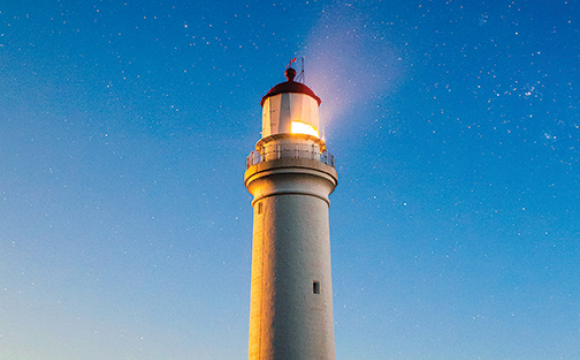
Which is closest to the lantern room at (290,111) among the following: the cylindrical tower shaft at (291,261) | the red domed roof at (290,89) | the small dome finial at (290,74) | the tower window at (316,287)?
the red domed roof at (290,89)

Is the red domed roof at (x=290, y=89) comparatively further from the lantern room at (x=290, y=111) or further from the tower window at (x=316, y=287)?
the tower window at (x=316, y=287)

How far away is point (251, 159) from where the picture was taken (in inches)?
878

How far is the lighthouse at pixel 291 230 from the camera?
19031 millimetres

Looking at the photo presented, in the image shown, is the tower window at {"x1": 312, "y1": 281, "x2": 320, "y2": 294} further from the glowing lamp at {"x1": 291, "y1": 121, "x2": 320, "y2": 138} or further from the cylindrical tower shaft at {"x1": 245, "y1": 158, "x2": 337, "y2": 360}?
the glowing lamp at {"x1": 291, "y1": 121, "x2": 320, "y2": 138}

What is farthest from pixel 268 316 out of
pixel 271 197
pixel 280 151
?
pixel 280 151

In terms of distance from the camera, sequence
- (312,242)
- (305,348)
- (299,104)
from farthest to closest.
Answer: (299,104) < (312,242) < (305,348)

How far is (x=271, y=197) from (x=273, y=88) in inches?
196

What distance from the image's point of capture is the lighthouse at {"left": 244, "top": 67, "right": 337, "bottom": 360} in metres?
19.0

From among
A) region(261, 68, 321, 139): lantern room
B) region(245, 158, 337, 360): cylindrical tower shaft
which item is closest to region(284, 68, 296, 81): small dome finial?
region(261, 68, 321, 139): lantern room

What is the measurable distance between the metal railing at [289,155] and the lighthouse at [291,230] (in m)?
0.04

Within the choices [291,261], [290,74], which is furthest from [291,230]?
[290,74]

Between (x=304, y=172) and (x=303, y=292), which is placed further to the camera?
(x=304, y=172)

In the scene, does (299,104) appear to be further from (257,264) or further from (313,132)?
(257,264)

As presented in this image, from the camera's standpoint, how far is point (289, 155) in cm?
2125
